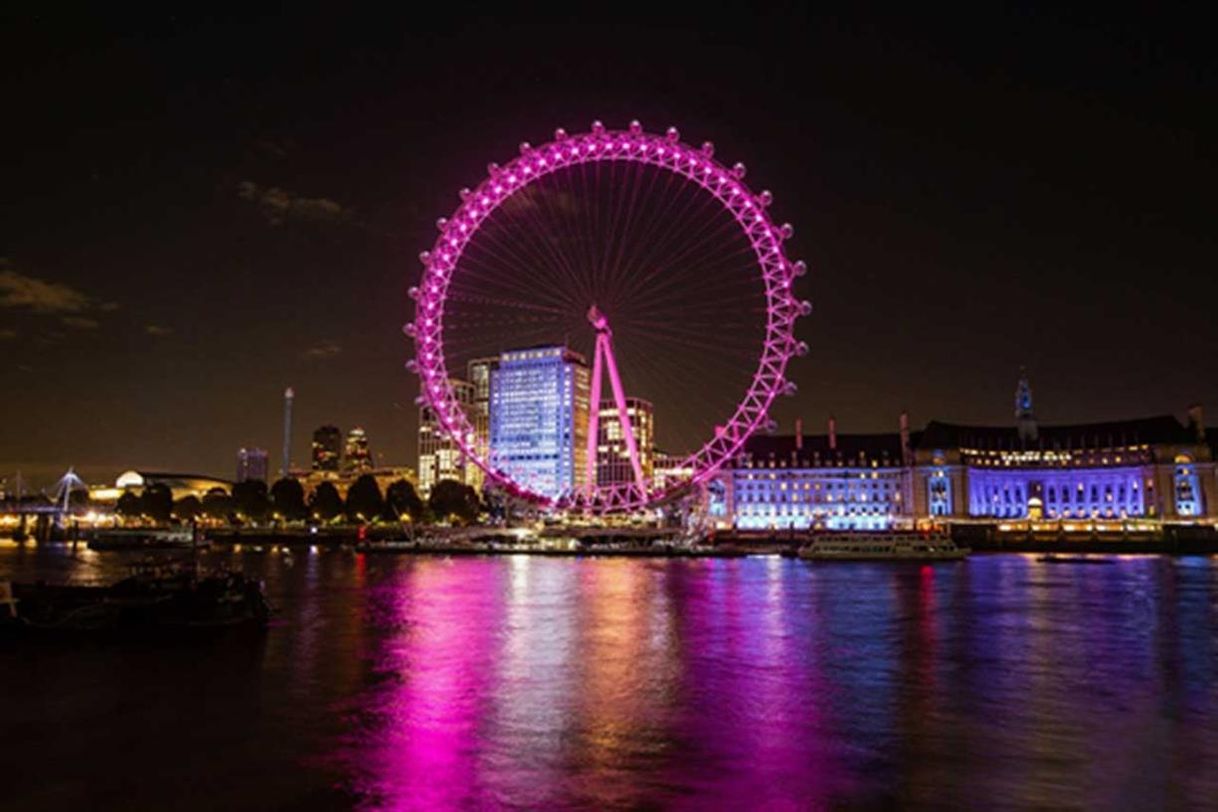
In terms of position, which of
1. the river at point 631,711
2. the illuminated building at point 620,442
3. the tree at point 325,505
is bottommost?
the river at point 631,711

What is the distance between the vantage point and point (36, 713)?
1820 cm

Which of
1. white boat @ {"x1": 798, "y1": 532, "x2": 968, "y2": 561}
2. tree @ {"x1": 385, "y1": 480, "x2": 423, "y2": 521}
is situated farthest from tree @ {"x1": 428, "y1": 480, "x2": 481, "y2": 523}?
white boat @ {"x1": 798, "y1": 532, "x2": 968, "y2": 561}

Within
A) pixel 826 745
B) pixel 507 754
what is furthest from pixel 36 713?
pixel 826 745

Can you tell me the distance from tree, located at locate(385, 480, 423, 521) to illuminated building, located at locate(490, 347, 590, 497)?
34649 millimetres

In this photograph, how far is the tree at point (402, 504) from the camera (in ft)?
417

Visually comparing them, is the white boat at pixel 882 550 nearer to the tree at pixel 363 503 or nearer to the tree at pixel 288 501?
the tree at pixel 363 503

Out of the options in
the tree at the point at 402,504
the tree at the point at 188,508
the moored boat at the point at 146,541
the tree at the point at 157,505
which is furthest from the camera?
the tree at the point at 188,508

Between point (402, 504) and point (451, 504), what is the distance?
6738 mm

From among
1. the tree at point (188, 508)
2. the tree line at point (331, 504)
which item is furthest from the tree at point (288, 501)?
the tree at point (188, 508)

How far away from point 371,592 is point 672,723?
101ft

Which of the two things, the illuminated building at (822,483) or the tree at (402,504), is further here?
the illuminated building at (822,483)

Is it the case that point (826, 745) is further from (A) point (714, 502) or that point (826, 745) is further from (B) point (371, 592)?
(A) point (714, 502)

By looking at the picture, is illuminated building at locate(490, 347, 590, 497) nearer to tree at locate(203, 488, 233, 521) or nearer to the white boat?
tree at locate(203, 488, 233, 521)

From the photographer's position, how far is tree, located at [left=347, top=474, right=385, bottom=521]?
123m
